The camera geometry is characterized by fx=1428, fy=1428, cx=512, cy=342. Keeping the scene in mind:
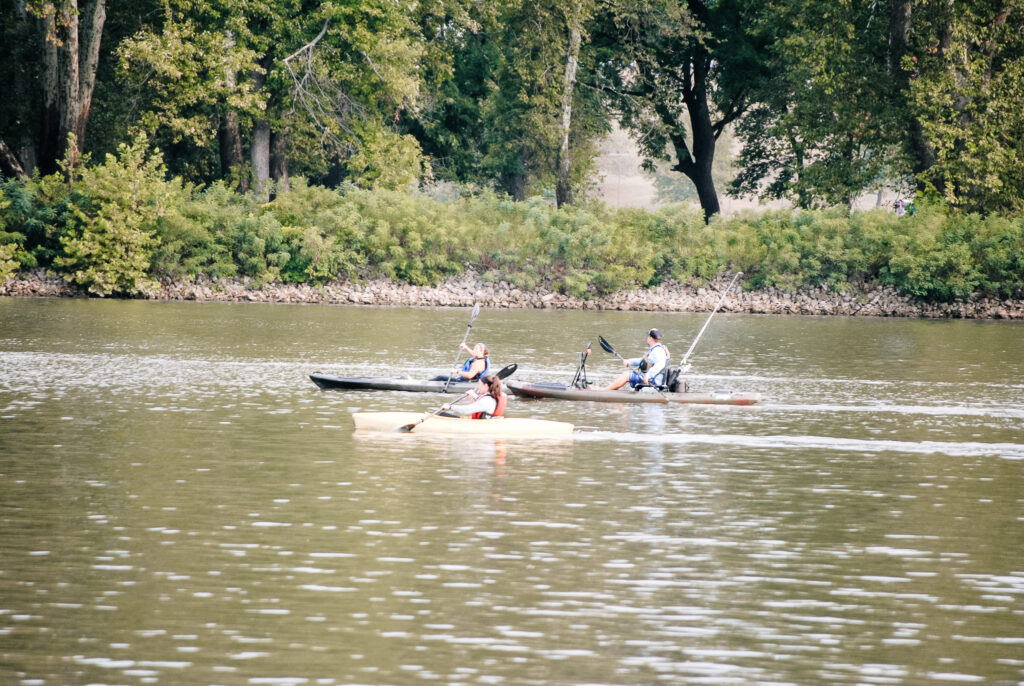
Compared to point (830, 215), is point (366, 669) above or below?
below

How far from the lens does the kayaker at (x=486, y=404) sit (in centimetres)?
2169

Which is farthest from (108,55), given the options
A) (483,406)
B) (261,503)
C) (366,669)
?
(366,669)

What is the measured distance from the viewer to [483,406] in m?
21.7

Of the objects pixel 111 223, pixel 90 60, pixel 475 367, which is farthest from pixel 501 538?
pixel 90 60

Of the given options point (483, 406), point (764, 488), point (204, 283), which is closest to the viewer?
point (764, 488)

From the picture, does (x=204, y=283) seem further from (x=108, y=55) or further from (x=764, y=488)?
(x=764, y=488)

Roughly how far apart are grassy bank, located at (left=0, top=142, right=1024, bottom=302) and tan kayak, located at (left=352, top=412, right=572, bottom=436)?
98.9 feet

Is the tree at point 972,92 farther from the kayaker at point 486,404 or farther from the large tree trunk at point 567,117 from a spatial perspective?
the kayaker at point 486,404

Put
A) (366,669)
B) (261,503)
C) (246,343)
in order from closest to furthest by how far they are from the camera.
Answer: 1. (366,669)
2. (261,503)
3. (246,343)

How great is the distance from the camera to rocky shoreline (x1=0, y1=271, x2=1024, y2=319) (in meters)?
52.4

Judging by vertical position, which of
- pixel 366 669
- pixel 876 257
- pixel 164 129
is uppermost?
pixel 164 129

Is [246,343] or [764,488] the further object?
[246,343]

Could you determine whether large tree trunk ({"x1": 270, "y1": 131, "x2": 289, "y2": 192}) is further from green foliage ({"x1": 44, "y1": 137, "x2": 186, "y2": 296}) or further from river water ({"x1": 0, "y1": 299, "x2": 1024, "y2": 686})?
river water ({"x1": 0, "y1": 299, "x2": 1024, "y2": 686})

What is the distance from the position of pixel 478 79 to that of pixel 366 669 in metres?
55.1
